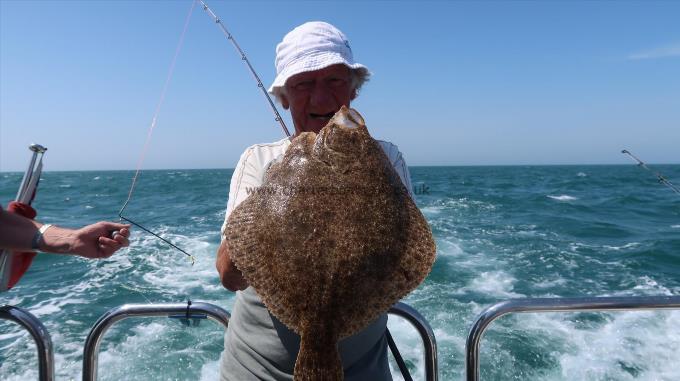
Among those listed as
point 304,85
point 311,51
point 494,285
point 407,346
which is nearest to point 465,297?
point 494,285

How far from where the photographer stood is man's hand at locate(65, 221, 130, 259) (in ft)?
7.71

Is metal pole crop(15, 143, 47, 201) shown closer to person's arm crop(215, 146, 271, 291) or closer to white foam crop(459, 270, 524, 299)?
person's arm crop(215, 146, 271, 291)

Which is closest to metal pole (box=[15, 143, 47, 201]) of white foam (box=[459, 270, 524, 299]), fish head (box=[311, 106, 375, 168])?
fish head (box=[311, 106, 375, 168])

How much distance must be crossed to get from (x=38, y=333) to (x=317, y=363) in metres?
1.92

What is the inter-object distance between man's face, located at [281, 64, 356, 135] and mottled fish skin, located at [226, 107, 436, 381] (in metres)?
0.47

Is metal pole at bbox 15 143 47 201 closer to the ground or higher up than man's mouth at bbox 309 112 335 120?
closer to the ground

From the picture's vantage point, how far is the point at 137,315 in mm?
2605

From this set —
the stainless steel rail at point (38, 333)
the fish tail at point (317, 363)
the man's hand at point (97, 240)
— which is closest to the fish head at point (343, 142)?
the fish tail at point (317, 363)

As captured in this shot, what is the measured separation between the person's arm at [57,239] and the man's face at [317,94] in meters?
1.24

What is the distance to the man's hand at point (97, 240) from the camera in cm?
235

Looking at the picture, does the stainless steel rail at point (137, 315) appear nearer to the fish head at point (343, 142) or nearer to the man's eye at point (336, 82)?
the fish head at point (343, 142)

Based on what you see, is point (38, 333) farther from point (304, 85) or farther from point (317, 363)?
point (304, 85)

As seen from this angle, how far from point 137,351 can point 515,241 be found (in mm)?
12590

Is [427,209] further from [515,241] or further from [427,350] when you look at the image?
[427,350]
